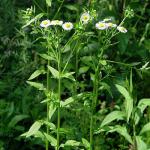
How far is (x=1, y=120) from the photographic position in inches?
117

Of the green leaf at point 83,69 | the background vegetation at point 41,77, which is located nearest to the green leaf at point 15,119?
the background vegetation at point 41,77

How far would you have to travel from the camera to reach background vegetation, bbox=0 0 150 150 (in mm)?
2977

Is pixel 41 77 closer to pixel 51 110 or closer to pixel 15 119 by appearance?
pixel 15 119

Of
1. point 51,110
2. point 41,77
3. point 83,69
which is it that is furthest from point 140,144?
point 41,77

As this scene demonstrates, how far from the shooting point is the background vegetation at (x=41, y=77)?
Answer: 9.77ft

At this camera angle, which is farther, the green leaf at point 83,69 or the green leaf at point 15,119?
the green leaf at point 83,69

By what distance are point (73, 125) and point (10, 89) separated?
0.54 metres

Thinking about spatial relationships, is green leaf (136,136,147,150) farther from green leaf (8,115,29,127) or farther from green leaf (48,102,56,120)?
green leaf (8,115,29,127)

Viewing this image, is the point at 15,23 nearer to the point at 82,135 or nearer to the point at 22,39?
the point at 22,39

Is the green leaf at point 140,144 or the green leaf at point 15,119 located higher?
the green leaf at point 15,119

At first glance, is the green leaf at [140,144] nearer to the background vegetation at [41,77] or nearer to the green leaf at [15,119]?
the background vegetation at [41,77]

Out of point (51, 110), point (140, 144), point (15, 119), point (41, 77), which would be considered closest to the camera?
point (51, 110)

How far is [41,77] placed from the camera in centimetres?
352

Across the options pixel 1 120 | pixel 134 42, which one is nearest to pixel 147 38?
pixel 134 42
